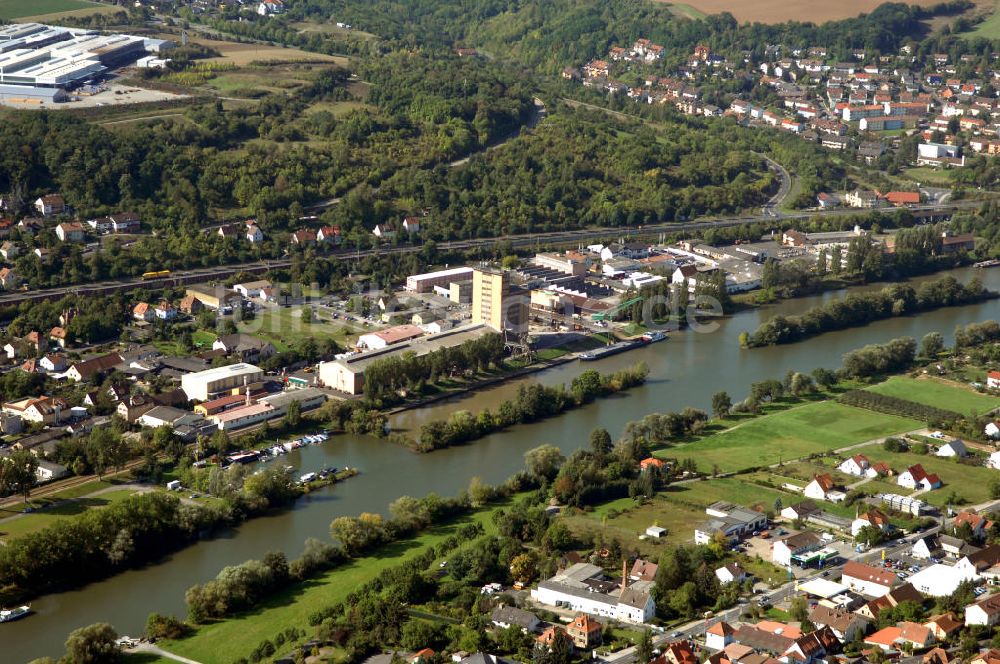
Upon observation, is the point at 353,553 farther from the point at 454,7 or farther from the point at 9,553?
the point at 454,7

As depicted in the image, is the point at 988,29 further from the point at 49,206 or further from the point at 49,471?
the point at 49,471

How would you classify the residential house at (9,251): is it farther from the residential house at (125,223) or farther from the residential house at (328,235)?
the residential house at (328,235)

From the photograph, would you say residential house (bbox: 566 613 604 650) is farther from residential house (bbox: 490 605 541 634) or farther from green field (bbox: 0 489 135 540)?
green field (bbox: 0 489 135 540)

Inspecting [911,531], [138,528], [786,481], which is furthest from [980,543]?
[138,528]

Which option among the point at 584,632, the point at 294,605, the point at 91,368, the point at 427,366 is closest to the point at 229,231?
the point at 91,368

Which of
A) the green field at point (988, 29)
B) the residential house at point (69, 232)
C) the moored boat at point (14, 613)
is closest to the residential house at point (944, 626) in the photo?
the moored boat at point (14, 613)

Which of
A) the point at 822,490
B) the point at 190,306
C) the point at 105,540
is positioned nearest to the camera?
the point at 105,540

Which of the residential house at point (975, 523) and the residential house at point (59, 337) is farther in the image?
the residential house at point (59, 337)

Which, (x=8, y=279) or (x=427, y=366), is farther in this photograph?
(x=8, y=279)

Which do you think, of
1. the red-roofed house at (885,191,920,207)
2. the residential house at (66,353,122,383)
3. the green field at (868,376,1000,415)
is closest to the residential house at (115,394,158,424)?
the residential house at (66,353,122,383)
